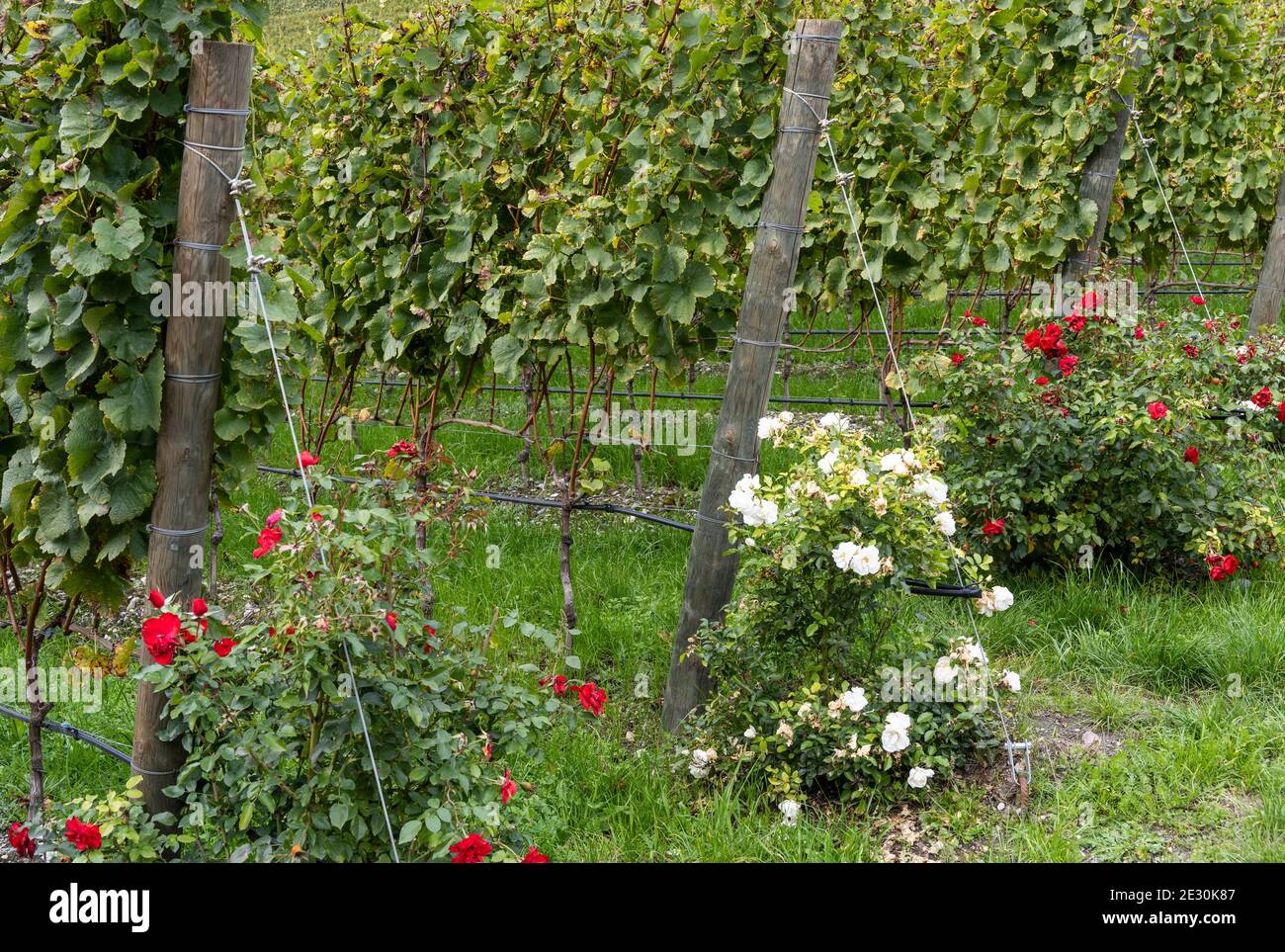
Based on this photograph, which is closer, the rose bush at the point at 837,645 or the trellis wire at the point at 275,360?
the trellis wire at the point at 275,360

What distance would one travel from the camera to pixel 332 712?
2.04 metres

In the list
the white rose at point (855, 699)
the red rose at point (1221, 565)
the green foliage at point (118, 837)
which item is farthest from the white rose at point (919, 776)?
the green foliage at point (118, 837)

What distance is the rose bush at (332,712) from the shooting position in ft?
6.44

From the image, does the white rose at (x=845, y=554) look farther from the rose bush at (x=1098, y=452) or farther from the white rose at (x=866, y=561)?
the rose bush at (x=1098, y=452)

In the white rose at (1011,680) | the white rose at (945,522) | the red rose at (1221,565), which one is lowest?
the white rose at (1011,680)

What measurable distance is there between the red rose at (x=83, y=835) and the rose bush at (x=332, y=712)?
0.54 ft

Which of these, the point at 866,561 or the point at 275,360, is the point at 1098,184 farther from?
the point at 275,360

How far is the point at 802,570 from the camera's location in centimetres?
273

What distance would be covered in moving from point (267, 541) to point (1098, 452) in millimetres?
2789

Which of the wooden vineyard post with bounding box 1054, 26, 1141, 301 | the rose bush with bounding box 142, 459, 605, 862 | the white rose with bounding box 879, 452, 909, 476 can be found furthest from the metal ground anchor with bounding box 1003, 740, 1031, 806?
the wooden vineyard post with bounding box 1054, 26, 1141, 301

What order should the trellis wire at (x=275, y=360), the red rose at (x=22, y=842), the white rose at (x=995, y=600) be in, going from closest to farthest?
the trellis wire at (x=275, y=360) < the red rose at (x=22, y=842) < the white rose at (x=995, y=600)

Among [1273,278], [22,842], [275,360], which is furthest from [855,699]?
[1273,278]

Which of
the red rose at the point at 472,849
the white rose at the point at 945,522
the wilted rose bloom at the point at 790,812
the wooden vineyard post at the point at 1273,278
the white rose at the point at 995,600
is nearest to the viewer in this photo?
the red rose at the point at 472,849

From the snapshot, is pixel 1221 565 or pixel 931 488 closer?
pixel 931 488
